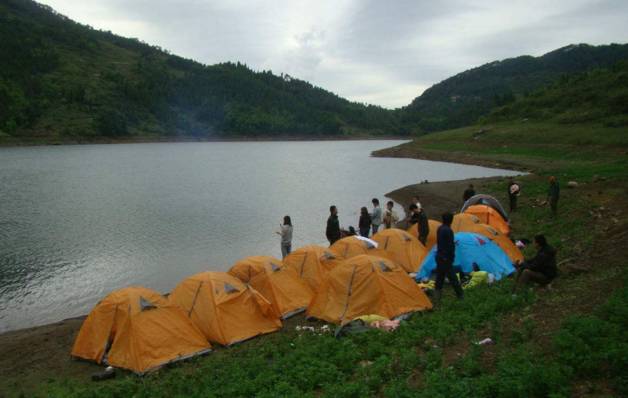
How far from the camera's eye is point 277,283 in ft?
45.2

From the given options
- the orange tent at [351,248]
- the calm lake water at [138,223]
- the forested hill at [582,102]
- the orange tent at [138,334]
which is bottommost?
the calm lake water at [138,223]

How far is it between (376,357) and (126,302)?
240 inches

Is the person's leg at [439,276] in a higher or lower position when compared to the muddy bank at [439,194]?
higher

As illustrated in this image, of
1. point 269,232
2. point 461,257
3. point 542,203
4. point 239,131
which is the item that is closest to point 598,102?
point 542,203

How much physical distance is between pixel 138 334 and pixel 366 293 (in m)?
5.41

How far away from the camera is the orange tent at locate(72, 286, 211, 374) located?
10703mm

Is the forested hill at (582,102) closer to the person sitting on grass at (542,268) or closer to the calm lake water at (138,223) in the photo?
the calm lake water at (138,223)

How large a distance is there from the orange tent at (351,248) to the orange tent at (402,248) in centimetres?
84

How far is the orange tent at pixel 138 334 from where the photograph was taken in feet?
35.1

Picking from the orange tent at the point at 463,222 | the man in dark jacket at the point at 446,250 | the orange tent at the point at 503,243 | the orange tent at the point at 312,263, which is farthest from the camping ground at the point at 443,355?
the orange tent at the point at 463,222

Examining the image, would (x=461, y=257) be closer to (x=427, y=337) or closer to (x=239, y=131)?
(x=427, y=337)

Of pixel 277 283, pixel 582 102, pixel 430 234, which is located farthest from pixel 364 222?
pixel 582 102

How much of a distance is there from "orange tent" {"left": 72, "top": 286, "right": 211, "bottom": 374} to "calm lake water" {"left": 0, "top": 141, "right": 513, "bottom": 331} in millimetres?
5701

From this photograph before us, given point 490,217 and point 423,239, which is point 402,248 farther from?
point 490,217
